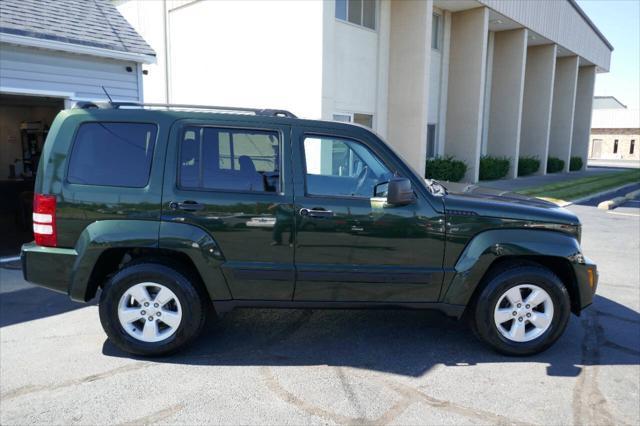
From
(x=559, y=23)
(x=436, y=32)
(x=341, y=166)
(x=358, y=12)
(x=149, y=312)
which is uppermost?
(x=559, y=23)

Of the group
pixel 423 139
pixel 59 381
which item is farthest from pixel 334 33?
pixel 59 381

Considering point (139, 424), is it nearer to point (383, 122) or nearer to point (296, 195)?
point (296, 195)

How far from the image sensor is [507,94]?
76.9 feet

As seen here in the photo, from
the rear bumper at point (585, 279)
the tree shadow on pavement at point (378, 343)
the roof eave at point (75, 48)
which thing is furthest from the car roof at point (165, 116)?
the roof eave at point (75, 48)

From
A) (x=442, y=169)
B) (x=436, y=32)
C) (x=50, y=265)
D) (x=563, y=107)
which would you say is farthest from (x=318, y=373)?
(x=563, y=107)

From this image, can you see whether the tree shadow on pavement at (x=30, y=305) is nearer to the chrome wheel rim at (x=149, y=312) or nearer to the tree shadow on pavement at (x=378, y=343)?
the tree shadow on pavement at (x=378, y=343)

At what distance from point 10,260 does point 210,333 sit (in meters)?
4.55

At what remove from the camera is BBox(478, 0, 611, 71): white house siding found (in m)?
21.1

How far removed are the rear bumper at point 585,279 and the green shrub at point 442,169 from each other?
14.2 metres

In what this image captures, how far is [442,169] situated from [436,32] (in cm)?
605

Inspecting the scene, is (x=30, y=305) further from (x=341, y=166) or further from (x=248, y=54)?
(x=248, y=54)

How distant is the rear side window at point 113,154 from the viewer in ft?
12.5

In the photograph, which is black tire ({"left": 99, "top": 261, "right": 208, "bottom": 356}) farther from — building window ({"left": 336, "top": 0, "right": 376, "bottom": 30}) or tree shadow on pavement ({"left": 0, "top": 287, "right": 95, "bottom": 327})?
building window ({"left": 336, "top": 0, "right": 376, "bottom": 30})

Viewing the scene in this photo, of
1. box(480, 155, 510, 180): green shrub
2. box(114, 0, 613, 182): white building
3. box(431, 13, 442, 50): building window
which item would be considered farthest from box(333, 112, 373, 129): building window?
box(480, 155, 510, 180): green shrub
